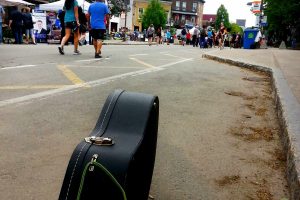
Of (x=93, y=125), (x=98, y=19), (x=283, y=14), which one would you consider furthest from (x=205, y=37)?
(x=93, y=125)

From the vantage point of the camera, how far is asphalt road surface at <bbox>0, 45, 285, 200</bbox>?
7.82 ft

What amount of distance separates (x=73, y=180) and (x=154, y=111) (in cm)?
57

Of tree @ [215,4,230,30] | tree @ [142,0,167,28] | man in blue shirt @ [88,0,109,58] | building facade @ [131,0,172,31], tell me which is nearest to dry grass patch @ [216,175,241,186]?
man in blue shirt @ [88,0,109,58]

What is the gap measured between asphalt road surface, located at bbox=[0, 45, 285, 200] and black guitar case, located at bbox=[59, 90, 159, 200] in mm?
582

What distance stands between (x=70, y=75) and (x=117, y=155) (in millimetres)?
5153

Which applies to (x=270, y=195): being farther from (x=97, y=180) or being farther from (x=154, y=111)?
(x=97, y=180)

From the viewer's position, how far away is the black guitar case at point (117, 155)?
1465mm

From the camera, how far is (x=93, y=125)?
141 inches

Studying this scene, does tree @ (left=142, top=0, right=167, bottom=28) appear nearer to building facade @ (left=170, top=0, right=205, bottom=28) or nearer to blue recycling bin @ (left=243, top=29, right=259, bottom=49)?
building facade @ (left=170, top=0, right=205, bottom=28)

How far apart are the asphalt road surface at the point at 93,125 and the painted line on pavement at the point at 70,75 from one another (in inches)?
0.7

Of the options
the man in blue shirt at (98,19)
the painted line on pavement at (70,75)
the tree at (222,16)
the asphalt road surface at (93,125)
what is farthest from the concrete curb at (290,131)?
the tree at (222,16)

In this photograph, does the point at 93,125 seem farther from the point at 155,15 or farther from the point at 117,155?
the point at 155,15

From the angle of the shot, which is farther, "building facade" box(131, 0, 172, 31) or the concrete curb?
"building facade" box(131, 0, 172, 31)

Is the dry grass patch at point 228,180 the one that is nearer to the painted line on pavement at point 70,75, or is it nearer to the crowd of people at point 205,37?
the painted line on pavement at point 70,75
